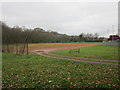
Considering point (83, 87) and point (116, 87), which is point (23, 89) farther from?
point (116, 87)

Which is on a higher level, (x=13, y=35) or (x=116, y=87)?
(x=13, y=35)

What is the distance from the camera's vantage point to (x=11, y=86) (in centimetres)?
423

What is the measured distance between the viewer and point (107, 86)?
12.8 feet

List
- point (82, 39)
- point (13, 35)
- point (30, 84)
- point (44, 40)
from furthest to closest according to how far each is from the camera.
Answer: point (82, 39), point (44, 40), point (13, 35), point (30, 84)

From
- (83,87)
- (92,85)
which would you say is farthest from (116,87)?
(83,87)

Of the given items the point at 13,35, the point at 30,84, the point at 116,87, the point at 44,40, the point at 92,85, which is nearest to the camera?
the point at 116,87

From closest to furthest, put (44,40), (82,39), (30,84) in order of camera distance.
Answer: (30,84) → (44,40) → (82,39)

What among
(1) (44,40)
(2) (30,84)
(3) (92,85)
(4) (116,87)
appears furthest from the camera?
(1) (44,40)

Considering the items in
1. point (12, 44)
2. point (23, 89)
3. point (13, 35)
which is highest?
point (13, 35)

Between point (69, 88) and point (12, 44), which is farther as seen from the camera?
point (12, 44)

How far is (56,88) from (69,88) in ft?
1.77

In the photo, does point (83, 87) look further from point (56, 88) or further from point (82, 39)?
point (82, 39)

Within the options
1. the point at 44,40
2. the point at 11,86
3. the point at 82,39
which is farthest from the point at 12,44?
the point at 82,39

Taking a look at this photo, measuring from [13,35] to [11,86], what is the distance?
17.2m
